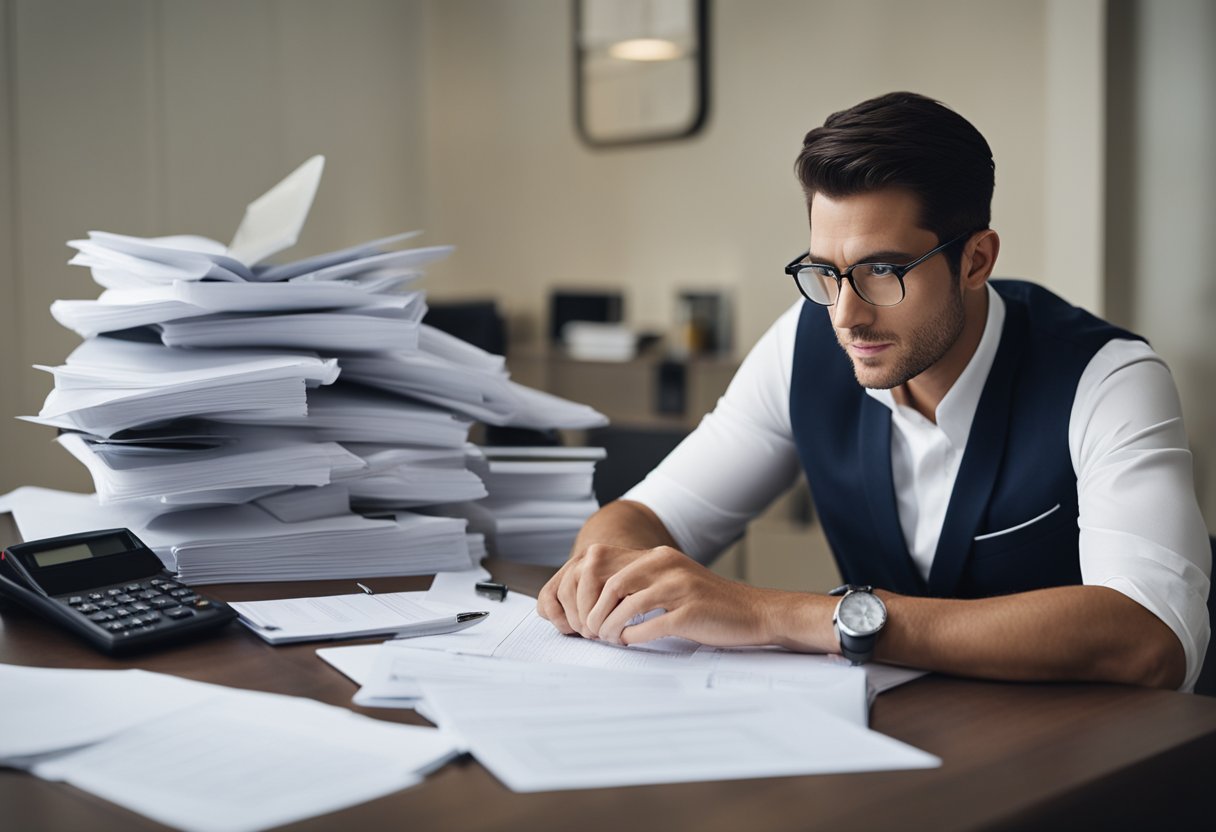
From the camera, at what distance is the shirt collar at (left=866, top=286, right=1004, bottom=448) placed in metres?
1.42

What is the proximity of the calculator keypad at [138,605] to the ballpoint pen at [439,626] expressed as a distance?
0.18 meters

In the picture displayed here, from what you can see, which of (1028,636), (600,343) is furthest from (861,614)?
(600,343)

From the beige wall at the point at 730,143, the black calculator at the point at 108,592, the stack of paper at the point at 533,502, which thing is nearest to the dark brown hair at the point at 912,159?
the stack of paper at the point at 533,502

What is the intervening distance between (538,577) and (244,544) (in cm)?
32

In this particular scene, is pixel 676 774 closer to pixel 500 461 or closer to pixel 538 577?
pixel 538 577

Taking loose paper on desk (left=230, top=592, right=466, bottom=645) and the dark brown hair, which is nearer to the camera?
loose paper on desk (left=230, top=592, right=466, bottom=645)

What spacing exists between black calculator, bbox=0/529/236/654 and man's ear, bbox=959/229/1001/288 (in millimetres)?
935

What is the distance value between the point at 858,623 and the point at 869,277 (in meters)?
0.50

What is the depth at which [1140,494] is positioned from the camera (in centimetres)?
117

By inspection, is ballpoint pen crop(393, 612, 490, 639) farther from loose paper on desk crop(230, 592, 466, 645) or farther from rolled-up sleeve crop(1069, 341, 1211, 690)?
rolled-up sleeve crop(1069, 341, 1211, 690)

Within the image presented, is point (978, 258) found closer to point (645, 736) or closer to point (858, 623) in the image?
point (858, 623)

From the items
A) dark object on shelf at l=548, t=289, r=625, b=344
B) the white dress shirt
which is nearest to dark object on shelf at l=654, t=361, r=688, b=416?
dark object on shelf at l=548, t=289, r=625, b=344

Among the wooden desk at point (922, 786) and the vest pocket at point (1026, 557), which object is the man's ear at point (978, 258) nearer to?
the vest pocket at point (1026, 557)

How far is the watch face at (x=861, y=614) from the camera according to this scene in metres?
0.97
